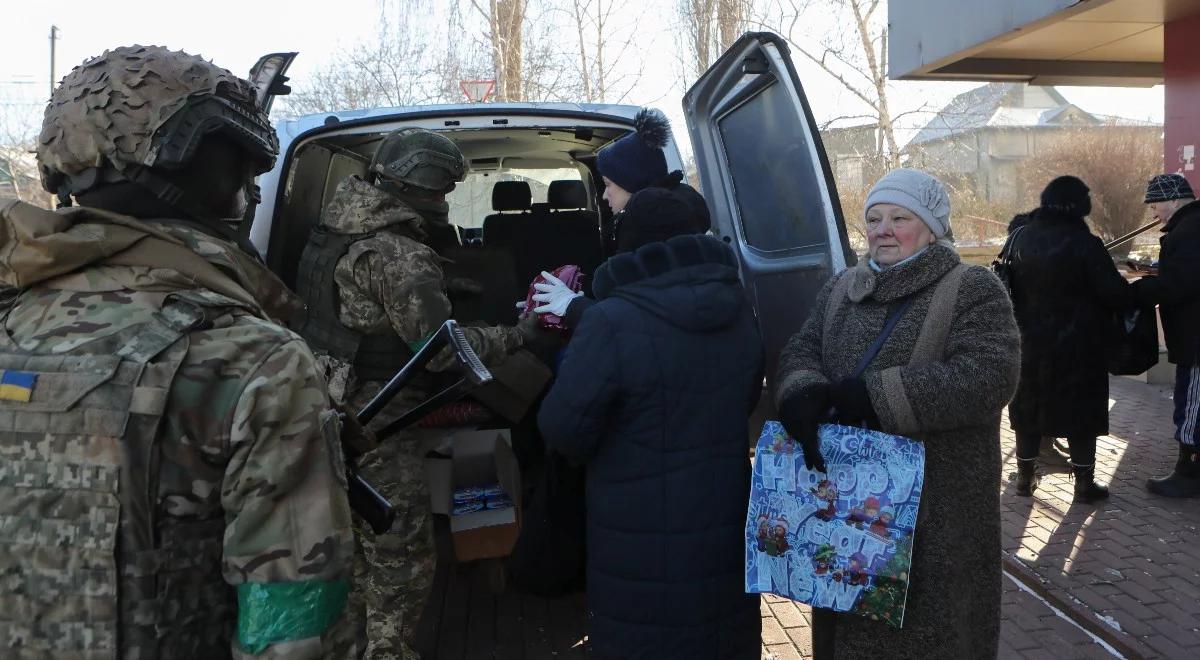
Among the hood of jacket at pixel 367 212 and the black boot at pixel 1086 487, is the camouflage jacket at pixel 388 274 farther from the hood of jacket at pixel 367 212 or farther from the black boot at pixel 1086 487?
the black boot at pixel 1086 487

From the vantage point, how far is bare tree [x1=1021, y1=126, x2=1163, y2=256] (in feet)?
72.4

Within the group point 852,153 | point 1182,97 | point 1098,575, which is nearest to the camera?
point 1098,575

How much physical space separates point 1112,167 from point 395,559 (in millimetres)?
25525

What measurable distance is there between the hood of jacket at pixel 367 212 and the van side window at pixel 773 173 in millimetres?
1331

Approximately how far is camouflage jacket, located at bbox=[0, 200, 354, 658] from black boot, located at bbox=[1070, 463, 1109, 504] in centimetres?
487

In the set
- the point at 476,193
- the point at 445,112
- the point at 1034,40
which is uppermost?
the point at 1034,40

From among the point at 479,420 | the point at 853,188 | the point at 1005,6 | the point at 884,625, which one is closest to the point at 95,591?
the point at 884,625

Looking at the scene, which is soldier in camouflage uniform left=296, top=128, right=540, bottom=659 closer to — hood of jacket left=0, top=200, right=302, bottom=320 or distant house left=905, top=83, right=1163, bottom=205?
hood of jacket left=0, top=200, right=302, bottom=320

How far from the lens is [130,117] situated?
1.40 metres

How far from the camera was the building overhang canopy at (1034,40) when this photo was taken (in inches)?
260

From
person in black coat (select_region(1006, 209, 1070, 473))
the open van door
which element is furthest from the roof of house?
the open van door

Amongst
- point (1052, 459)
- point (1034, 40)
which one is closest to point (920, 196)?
point (1052, 459)

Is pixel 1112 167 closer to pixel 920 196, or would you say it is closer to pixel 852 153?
pixel 852 153

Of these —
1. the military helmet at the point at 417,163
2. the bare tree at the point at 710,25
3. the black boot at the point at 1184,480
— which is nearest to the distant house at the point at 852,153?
the bare tree at the point at 710,25
